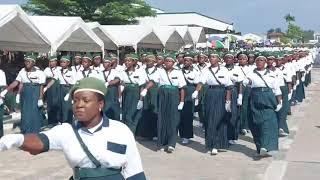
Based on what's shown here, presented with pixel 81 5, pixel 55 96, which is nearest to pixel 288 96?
pixel 55 96

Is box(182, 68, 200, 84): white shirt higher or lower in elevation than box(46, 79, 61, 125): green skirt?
higher

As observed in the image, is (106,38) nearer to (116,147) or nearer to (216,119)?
(216,119)

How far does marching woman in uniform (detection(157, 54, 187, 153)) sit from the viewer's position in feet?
33.3

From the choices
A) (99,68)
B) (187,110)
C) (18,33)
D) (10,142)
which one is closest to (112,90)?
(99,68)

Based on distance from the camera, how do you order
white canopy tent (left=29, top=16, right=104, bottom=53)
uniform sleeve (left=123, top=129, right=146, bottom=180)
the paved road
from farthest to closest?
1. white canopy tent (left=29, top=16, right=104, bottom=53)
2. the paved road
3. uniform sleeve (left=123, top=129, right=146, bottom=180)

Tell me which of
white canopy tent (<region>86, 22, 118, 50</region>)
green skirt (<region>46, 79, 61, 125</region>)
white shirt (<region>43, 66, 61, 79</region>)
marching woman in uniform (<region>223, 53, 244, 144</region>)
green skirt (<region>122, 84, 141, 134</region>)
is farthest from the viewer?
white canopy tent (<region>86, 22, 118, 50</region>)

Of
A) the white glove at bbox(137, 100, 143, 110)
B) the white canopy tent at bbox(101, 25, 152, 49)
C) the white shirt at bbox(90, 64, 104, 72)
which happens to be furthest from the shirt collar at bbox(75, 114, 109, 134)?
the white canopy tent at bbox(101, 25, 152, 49)

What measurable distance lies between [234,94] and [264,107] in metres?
1.63

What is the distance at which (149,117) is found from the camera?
38.0 feet

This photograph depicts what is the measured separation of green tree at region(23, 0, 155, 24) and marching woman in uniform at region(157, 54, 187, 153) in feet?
78.4

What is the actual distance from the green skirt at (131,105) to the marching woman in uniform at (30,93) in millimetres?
1640

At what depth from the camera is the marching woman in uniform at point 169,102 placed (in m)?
10.1

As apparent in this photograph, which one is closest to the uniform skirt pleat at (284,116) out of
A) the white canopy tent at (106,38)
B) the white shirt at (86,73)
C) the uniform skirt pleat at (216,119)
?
the uniform skirt pleat at (216,119)

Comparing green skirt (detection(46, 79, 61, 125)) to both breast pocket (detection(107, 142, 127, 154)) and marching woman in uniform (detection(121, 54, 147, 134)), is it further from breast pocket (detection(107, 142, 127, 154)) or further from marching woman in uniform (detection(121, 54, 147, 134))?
breast pocket (detection(107, 142, 127, 154))
